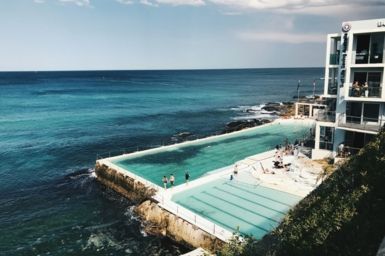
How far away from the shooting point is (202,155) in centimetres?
3731

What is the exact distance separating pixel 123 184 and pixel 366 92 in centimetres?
2179

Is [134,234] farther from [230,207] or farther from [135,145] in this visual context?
[135,145]

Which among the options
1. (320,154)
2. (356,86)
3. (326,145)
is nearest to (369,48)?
(356,86)

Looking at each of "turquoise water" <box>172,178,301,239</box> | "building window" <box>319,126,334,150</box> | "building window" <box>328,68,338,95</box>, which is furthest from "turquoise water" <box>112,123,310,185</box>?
"building window" <box>328,68,338,95</box>

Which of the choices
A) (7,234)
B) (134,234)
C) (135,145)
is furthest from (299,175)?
(135,145)

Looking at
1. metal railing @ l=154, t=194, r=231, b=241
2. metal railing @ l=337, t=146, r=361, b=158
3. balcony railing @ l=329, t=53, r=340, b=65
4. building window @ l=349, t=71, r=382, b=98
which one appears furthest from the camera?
balcony railing @ l=329, t=53, r=340, b=65

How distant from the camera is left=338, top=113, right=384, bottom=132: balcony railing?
27125 millimetres

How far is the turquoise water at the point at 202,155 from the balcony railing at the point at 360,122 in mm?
10702

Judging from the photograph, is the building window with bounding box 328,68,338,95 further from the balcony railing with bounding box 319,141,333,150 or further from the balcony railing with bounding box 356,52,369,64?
the balcony railing with bounding box 319,141,333,150

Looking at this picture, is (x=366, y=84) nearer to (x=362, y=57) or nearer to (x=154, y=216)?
(x=362, y=57)

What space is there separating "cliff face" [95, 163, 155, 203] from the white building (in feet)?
53.6

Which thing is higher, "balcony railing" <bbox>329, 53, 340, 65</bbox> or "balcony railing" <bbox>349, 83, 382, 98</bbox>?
"balcony railing" <bbox>329, 53, 340, 65</bbox>

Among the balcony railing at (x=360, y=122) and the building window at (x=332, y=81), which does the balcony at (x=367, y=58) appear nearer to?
the building window at (x=332, y=81)

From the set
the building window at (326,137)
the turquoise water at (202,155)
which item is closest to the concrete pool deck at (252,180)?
the turquoise water at (202,155)
